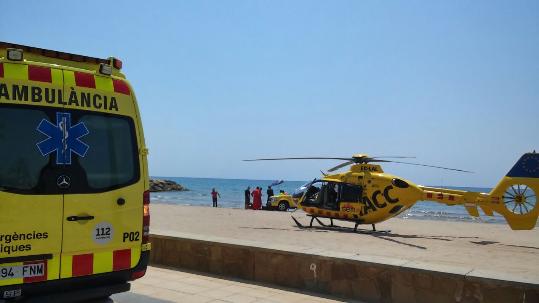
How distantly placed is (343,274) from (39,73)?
13.8 ft

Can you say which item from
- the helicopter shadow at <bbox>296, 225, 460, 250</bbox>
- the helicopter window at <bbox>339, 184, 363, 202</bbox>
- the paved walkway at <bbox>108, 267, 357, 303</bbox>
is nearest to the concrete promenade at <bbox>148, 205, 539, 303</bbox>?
the paved walkway at <bbox>108, 267, 357, 303</bbox>

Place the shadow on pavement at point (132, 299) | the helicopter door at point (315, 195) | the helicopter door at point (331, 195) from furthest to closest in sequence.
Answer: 1. the helicopter door at point (315, 195)
2. the helicopter door at point (331, 195)
3. the shadow on pavement at point (132, 299)

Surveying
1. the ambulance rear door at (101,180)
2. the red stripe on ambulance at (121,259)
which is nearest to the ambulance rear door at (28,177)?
the ambulance rear door at (101,180)

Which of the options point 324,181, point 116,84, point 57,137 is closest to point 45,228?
point 57,137

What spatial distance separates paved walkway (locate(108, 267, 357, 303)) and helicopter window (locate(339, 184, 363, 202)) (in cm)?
871

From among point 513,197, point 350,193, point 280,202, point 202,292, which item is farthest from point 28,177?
point 280,202

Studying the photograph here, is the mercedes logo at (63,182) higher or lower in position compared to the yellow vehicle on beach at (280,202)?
higher

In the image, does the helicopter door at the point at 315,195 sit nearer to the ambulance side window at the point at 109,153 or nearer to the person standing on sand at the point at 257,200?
the ambulance side window at the point at 109,153

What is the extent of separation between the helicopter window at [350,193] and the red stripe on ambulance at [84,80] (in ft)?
38.0

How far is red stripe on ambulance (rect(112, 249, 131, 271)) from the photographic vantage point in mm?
4598

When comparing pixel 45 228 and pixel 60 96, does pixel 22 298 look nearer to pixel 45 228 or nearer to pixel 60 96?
pixel 45 228

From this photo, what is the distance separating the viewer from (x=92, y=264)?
4426 millimetres

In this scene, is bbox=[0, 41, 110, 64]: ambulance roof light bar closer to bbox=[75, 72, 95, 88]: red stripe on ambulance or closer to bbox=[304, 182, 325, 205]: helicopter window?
bbox=[75, 72, 95, 88]: red stripe on ambulance

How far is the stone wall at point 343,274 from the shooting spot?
5441mm
